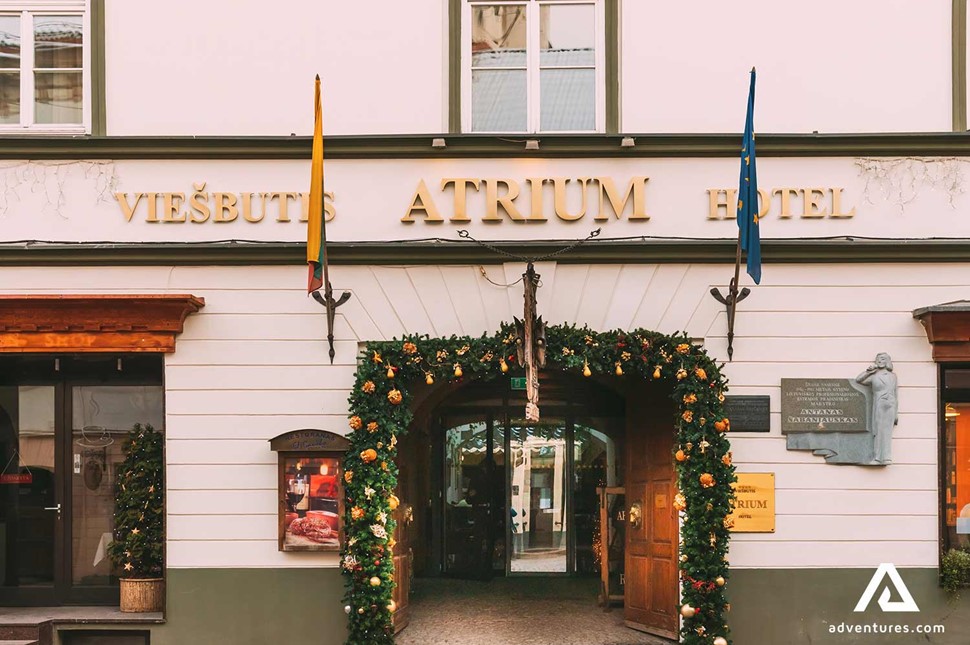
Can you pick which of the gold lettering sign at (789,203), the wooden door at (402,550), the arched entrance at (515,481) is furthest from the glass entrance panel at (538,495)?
the gold lettering sign at (789,203)

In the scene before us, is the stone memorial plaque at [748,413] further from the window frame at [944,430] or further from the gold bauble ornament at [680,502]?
the window frame at [944,430]

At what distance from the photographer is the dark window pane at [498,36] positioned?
28.9ft

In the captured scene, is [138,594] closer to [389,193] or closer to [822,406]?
[389,193]

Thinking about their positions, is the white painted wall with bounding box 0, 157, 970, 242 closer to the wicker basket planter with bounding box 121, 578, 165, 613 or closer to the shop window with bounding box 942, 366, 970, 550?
the shop window with bounding box 942, 366, 970, 550

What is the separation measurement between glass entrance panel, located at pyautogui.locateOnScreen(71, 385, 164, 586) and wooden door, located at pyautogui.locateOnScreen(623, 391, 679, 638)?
4.61 meters

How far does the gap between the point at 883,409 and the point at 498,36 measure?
191 inches

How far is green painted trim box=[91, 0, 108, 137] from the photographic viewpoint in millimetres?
8594

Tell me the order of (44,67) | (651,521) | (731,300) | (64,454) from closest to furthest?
(731,300), (44,67), (651,521), (64,454)

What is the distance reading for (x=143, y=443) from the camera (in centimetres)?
872

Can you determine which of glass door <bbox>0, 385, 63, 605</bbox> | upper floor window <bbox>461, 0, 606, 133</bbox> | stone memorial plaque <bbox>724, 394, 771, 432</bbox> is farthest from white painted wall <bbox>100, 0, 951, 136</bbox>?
glass door <bbox>0, 385, 63, 605</bbox>

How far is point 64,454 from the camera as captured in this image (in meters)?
8.98

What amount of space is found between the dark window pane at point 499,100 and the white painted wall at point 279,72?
38cm

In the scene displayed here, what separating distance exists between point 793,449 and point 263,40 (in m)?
6.04

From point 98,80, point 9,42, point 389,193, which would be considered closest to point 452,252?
point 389,193
